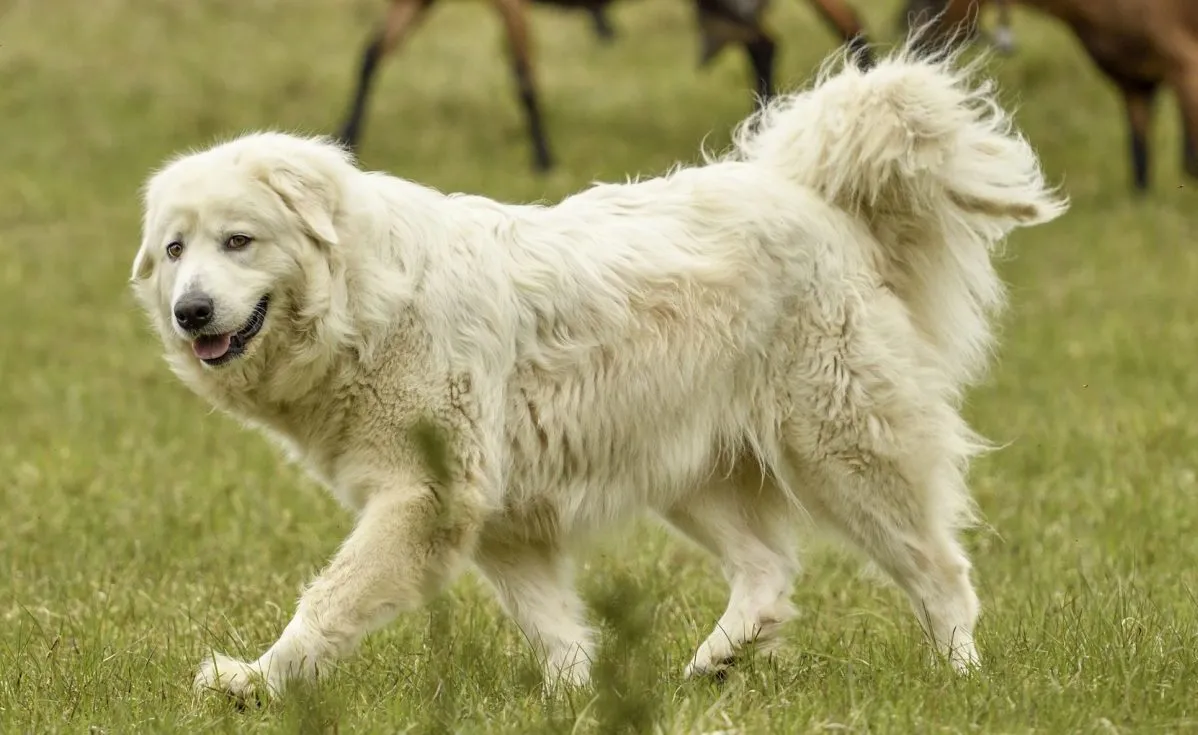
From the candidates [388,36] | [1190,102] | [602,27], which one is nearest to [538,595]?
[1190,102]

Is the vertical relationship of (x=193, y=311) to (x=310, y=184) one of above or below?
below

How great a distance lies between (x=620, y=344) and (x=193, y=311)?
4.15 feet

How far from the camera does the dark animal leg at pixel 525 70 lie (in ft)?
52.9

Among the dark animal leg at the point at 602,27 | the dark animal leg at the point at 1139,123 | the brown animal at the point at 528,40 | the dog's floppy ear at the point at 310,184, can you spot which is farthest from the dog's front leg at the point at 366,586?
the dark animal leg at the point at 602,27

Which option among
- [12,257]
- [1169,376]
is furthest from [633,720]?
[12,257]

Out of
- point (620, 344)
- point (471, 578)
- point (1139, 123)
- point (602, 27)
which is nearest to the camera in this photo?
point (620, 344)

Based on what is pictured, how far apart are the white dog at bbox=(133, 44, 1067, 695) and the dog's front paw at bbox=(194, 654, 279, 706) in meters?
0.01

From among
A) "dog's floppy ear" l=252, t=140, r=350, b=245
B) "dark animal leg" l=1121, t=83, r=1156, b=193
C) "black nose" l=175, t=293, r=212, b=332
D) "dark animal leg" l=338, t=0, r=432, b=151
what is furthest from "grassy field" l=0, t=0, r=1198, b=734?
"dog's floppy ear" l=252, t=140, r=350, b=245

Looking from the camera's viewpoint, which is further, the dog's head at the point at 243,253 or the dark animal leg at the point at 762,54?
the dark animal leg at the point at 762,54

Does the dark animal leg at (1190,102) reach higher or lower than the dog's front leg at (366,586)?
lower

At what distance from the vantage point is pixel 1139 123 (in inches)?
597

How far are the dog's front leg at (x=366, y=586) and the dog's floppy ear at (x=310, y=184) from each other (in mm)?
766

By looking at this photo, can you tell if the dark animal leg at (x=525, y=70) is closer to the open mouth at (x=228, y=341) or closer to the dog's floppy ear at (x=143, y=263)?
the dog's floppy ear at (x=143, y=263)

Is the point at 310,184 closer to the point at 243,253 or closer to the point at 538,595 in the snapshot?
the point at 243,253
